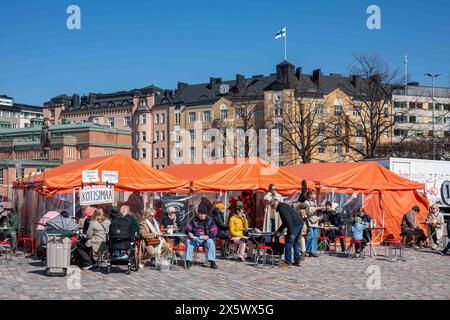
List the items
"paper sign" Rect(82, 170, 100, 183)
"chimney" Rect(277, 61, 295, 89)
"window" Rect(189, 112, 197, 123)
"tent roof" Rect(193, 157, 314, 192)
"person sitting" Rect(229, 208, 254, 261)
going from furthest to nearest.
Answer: "window" Rect(189, 112, 197, 123), "chimney" Rect(277, 61, 295, 89), "tent roof" Rect(193, 157, 314, 192), "paper sign" Rect(82, 170, 100, 183), "person sitting" Rect(229, 208, 254, 261)

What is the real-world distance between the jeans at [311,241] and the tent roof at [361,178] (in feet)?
11.8

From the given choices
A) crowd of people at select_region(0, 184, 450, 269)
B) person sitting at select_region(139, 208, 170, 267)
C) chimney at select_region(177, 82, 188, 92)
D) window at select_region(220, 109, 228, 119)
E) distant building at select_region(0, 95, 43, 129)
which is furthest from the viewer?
distant building at select_region(0, 95, 43, 129)

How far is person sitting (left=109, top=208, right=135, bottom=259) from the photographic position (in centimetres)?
1412

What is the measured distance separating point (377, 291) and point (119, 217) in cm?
558

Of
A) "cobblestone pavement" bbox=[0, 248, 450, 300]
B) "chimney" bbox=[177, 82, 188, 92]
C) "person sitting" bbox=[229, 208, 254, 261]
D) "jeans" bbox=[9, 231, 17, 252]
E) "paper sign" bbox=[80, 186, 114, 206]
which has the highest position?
"chimney" bbox=[177, 82, 188, 92]

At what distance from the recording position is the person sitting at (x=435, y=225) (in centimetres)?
2297

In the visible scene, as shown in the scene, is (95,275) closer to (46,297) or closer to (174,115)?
(46,297)

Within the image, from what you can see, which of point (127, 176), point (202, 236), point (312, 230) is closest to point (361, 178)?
point (312, 230)

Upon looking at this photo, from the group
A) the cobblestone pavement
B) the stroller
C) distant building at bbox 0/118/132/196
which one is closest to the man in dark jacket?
the cobblestone pavement

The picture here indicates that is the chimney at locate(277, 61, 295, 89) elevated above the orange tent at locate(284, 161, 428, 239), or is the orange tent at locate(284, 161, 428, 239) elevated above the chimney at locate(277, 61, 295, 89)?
the chimney at locate(277, 61, 295, 89)

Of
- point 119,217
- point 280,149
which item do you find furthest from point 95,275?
point 280,149

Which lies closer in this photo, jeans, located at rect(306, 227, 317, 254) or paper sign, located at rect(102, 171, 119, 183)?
paper sign, located at rect(102, 171, 119, 183)

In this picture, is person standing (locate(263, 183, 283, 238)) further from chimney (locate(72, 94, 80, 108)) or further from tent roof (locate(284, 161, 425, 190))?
chimney (locate(72, 94, 80, 108))
